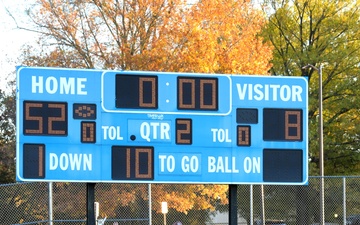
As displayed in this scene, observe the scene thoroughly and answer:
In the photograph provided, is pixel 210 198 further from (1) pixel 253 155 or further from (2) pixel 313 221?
(1) pixel 253 155

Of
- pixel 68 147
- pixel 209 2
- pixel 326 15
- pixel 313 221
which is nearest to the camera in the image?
pixel 68 147

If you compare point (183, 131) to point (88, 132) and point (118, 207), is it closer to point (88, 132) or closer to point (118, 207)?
point (88, 132)

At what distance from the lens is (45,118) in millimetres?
14969

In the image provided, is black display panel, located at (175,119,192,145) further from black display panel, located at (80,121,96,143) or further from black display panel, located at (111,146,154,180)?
black display panel, located at (80,121,96,143)

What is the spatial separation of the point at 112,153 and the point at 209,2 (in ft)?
42.3

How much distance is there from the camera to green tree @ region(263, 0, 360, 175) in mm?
42312

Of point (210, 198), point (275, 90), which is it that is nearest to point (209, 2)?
point (210, 198)

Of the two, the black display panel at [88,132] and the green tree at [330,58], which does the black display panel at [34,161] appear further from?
the green tree at [330,58]

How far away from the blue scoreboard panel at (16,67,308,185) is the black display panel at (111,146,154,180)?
0.02 m

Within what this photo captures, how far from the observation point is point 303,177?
634 inches

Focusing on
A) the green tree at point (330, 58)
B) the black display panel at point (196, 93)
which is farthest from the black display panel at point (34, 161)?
the green tree at point (330, 58)

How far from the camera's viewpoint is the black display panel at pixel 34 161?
1492 cm

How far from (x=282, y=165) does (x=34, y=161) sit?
4.11 m

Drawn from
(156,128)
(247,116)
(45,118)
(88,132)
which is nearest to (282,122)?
(247,116)
